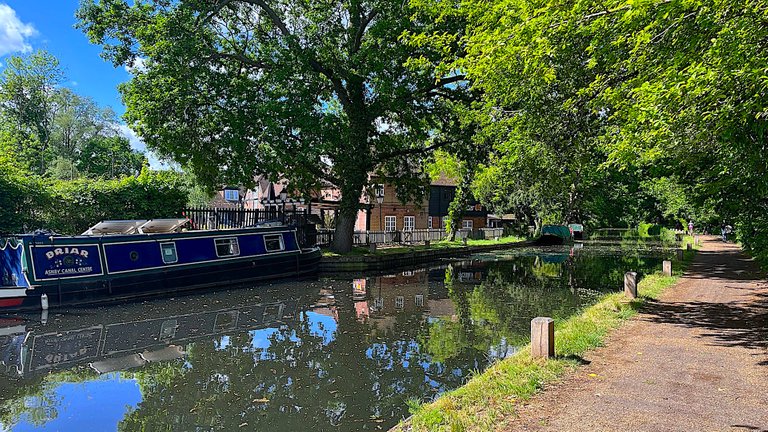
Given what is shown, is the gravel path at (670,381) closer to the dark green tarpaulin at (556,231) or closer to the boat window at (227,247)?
the boat window at (227,247)

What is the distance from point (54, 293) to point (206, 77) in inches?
352

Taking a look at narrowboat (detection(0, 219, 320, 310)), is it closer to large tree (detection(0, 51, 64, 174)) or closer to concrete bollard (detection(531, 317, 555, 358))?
concrete bollard (detection(531, 317, 555, 358))

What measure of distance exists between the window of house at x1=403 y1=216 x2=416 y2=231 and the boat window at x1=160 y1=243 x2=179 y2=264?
27332 mm

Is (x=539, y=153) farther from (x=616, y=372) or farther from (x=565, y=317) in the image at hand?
(x=616, y=372)

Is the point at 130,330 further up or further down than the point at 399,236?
further down

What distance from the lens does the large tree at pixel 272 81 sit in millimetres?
16406

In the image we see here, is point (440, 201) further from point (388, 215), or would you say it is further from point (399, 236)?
point (399, 236)

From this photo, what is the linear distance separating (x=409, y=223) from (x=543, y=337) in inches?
1377

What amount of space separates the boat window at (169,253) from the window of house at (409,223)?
27.3 m

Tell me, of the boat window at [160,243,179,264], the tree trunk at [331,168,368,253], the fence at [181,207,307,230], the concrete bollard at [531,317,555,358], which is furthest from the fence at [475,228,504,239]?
the concrete bollard at [531,317,555,358]

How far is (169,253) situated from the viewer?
14.0 m

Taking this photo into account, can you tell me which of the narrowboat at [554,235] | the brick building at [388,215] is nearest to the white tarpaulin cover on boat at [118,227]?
the brick building at [388,215]

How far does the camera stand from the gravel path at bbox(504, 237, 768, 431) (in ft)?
13.4

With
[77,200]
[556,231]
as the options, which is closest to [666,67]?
[77,200]
